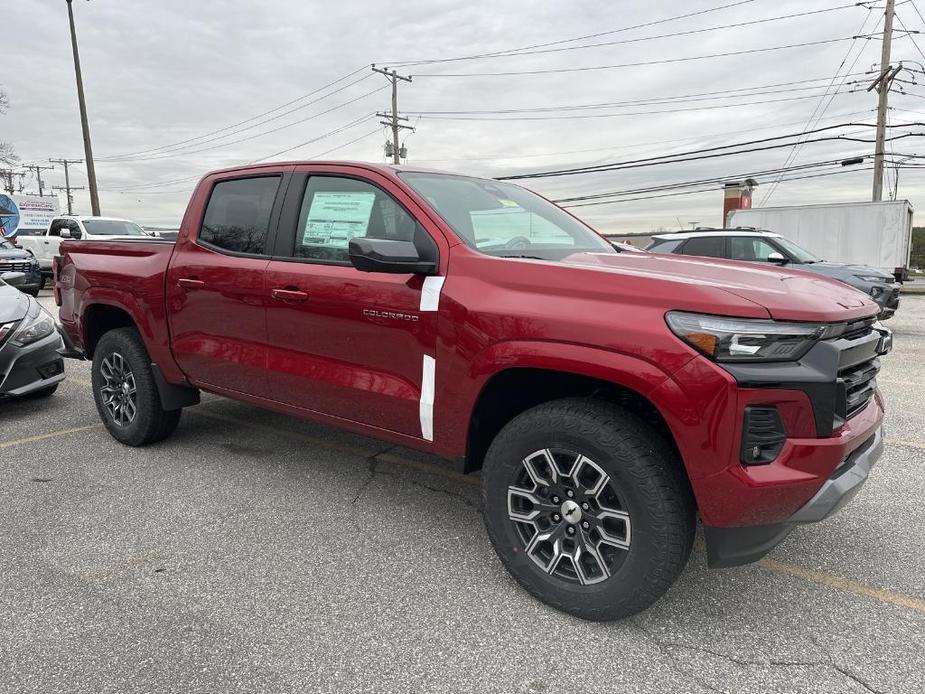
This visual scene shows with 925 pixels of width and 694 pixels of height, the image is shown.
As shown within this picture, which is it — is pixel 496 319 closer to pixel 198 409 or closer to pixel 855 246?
pixel 198 409

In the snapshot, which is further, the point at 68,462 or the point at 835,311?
the point at 68,462

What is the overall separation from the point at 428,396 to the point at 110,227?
17.3 metres

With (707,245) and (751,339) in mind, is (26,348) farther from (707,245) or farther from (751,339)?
(707,245)

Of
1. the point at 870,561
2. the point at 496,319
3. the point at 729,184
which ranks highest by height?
the point at 729,184

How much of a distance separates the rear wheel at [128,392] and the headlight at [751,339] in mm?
3697

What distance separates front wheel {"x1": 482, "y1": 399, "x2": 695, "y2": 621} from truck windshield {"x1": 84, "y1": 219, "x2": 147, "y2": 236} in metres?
17.2

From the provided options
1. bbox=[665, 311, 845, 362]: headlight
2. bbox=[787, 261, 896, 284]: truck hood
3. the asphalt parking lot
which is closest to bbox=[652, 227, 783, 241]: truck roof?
bbox=[787, 261, 896, 284]: truck hood

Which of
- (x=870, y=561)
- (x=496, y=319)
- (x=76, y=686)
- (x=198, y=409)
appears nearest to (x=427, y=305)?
(x=496, y=319)

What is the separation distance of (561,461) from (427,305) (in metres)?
0.89

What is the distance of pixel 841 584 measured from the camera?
2857mm

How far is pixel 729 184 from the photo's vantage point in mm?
29328

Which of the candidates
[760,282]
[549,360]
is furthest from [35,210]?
[760,282]

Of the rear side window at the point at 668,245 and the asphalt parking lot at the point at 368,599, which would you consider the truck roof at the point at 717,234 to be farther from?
the asphalt parking lot at the point at 368,599

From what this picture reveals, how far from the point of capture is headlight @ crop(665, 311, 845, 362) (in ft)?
7.16
